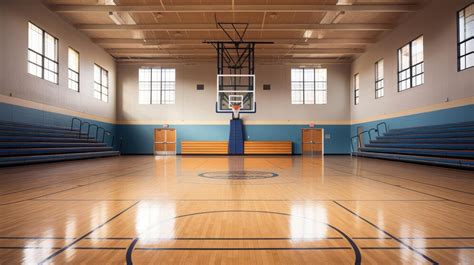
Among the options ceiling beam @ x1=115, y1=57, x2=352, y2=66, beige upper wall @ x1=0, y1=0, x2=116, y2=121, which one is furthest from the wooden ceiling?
ceiling beam @ x1=115, y1=57, x2=352, y2=66

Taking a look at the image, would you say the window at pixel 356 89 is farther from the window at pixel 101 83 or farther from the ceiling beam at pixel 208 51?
the window at pixel 101 83

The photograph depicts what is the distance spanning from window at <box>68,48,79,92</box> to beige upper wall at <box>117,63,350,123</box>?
459cm

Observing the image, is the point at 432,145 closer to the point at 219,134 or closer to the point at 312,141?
the point at 312,141

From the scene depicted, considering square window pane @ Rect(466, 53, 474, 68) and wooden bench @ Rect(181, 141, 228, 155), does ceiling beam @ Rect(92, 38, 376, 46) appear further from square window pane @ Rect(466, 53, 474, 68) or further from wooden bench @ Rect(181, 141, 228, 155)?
square window pane @ Rect(466, 53, 474, 68)

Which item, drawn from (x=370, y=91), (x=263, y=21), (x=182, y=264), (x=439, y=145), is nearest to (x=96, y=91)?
(x=263, y=21)

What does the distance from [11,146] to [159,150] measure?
10245 millimetres

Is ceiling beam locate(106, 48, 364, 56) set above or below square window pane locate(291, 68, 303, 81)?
above

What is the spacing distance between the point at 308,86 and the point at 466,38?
9.87 meters

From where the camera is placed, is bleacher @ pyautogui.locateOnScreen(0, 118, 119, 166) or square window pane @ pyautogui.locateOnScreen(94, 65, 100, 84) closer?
bleacher @ pyautogui.locateOnScreen(0, 118, 119, 166)

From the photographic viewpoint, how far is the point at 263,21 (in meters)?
12.6

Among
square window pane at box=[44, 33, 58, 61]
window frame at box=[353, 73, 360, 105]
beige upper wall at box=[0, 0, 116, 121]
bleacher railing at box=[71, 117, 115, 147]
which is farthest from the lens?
Result: window frame at box=[353, 73, 360, 105]

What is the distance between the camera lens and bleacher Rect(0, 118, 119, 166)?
8.78 metres

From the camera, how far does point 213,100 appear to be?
18.7m

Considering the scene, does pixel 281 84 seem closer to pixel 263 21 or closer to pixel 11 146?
pixel 263 21
